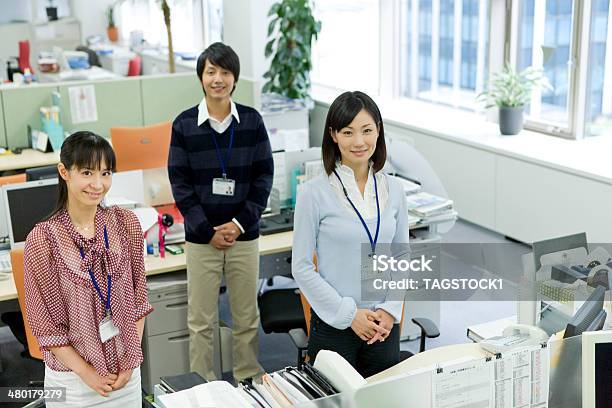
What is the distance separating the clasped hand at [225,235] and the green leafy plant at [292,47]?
158 inches

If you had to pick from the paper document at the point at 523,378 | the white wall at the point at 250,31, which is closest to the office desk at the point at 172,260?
the paper document at the point at 523,378

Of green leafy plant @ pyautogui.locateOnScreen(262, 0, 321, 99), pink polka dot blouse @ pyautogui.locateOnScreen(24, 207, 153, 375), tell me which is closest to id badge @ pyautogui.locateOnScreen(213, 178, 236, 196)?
pink polka dot blouse @ pyautogui.locateOnScreen(24, 207, 153, 375)

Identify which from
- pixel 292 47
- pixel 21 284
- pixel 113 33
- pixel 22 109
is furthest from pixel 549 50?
pixel 113 33

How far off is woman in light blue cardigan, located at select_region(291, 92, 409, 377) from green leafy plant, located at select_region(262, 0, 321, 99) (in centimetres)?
460

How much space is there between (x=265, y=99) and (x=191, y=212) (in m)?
3.75

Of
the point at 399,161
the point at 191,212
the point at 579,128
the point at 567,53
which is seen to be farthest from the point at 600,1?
the point at 191,212

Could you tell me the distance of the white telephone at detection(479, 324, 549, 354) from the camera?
2447 mm

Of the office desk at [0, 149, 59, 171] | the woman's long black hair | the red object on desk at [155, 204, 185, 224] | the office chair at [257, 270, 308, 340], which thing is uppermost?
the woman's long black hair

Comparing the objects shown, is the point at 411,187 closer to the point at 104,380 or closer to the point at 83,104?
the point at 104,380

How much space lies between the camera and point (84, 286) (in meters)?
2.53

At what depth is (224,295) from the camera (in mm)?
5113

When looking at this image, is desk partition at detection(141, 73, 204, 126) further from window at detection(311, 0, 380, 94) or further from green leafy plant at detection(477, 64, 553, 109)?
green leafy plant at detection(477, 64, 553, 109)

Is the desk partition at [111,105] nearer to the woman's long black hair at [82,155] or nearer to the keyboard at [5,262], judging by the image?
the keyboard at [5,262]

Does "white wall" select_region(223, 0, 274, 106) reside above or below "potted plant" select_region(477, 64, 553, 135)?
above
